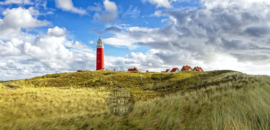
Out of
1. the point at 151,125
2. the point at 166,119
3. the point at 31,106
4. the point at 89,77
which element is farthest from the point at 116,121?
the point at 89,77

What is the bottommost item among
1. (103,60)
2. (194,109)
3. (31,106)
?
(31,106)

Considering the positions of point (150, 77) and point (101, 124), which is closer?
point (101, 124)

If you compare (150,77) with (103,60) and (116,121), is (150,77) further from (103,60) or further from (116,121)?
(116,121)

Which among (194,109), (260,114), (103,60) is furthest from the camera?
(103,60)

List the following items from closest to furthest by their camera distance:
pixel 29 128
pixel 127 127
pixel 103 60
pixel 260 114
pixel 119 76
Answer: pixel 29 128
pixel 127 127
pixel 260 114
pixel 119 76
pixel 103 60

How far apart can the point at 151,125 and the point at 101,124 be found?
1309 mm

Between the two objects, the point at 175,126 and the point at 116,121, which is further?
the point at 116,121

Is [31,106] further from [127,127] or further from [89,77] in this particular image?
[89,77]

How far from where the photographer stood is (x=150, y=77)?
143ft

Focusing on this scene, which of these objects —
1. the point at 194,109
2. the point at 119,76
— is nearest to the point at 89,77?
the point at 119,76

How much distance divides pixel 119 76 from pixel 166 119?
38881mm

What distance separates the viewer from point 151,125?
4348mm

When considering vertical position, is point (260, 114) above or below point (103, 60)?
below

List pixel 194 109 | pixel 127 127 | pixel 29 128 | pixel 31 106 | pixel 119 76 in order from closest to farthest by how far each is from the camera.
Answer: pixel 29 128 < pixel 127 127 < pixel 194 109 < pixel 31 106 < pixel 119 76
